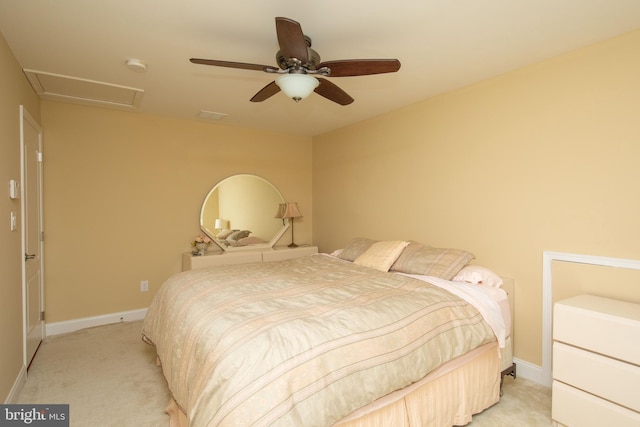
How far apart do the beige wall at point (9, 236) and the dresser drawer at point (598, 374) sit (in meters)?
3.38

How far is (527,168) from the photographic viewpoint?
→ 8.18 ft

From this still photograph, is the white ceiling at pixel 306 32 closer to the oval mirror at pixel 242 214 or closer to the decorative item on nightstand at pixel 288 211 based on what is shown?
the oval mirror at pixel 242 214

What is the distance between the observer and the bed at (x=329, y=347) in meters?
1.27

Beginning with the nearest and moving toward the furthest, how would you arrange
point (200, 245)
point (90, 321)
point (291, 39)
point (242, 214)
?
point (291, 39)
point (90, 321)
point (200, 245)
point (242, 214)

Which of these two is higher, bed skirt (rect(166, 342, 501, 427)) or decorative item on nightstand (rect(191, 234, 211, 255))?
decorative item on nightstand (rect(191, 234, 211, 255))

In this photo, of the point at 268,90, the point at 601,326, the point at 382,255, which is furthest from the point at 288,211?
the point at 601,326

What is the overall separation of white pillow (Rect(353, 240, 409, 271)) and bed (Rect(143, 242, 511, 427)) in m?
0.32

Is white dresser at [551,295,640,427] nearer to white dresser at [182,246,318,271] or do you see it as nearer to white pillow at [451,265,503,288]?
white pillow at [451,265,503,288]

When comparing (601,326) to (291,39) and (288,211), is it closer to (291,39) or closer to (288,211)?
(291,39)

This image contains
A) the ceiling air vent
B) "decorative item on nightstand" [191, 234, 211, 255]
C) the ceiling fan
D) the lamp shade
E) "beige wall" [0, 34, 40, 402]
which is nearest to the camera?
the ceiling fan

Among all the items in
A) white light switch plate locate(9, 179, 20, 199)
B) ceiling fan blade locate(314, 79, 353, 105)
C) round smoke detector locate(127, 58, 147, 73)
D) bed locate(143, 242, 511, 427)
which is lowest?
bed locate(143, 242, 511, 427)

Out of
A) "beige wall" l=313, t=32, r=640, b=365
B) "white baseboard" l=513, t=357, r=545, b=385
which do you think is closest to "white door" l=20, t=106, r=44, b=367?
"beige wall" l=313, t=32, r=640, b=365

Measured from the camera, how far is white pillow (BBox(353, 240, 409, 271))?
9.50 feet

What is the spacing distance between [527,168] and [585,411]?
1.63 m
